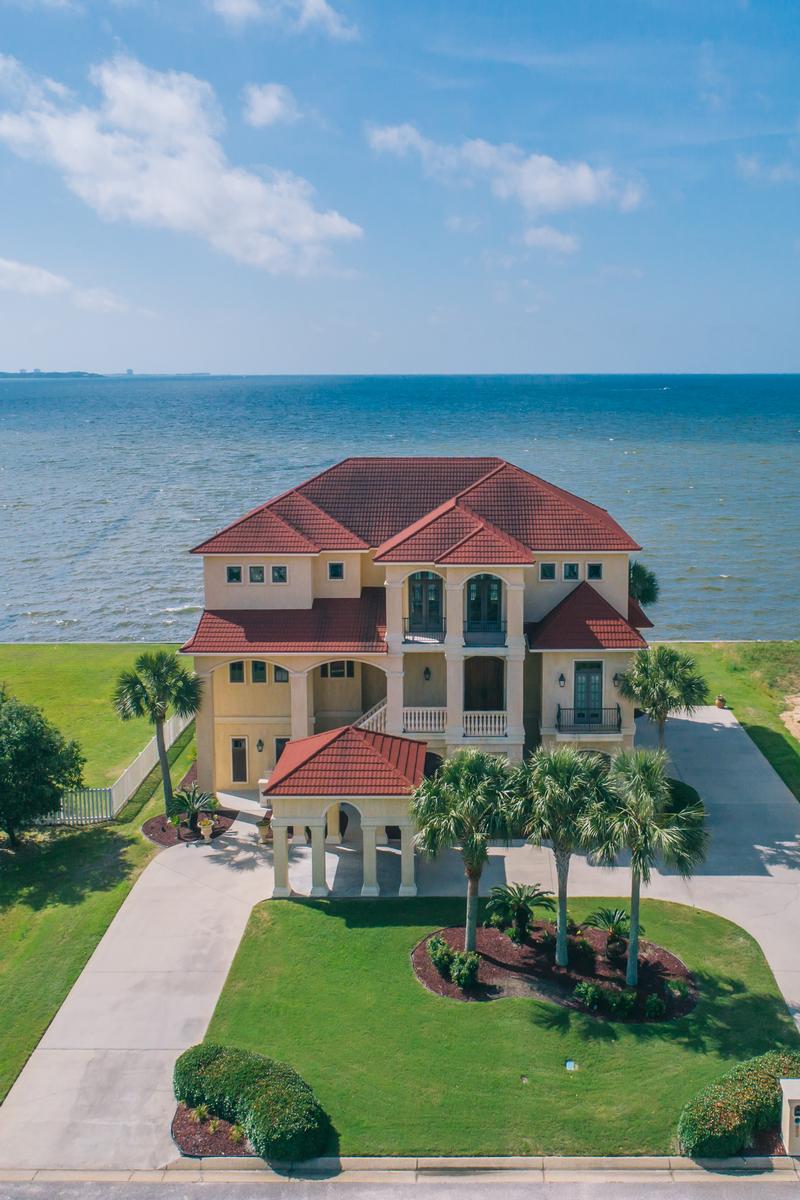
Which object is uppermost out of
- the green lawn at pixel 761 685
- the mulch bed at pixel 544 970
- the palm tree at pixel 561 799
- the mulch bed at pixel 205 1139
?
the palm tree at pixel 561 799

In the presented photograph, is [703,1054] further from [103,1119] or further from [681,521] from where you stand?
[681,521]

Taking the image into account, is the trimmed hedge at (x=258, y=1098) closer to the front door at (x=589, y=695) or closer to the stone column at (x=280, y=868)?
the stone column at (x=280, y=868)

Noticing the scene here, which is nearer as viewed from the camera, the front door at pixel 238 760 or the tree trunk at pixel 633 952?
the tree trunk at pixel 633 952

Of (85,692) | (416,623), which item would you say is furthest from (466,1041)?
(85,692)

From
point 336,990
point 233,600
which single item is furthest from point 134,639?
point 336,990

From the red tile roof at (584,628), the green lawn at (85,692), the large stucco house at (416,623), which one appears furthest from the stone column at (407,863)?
the green lawn at (85,692)

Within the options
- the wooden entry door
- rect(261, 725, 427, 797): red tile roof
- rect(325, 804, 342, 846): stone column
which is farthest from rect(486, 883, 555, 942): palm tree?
the wooden entry door
